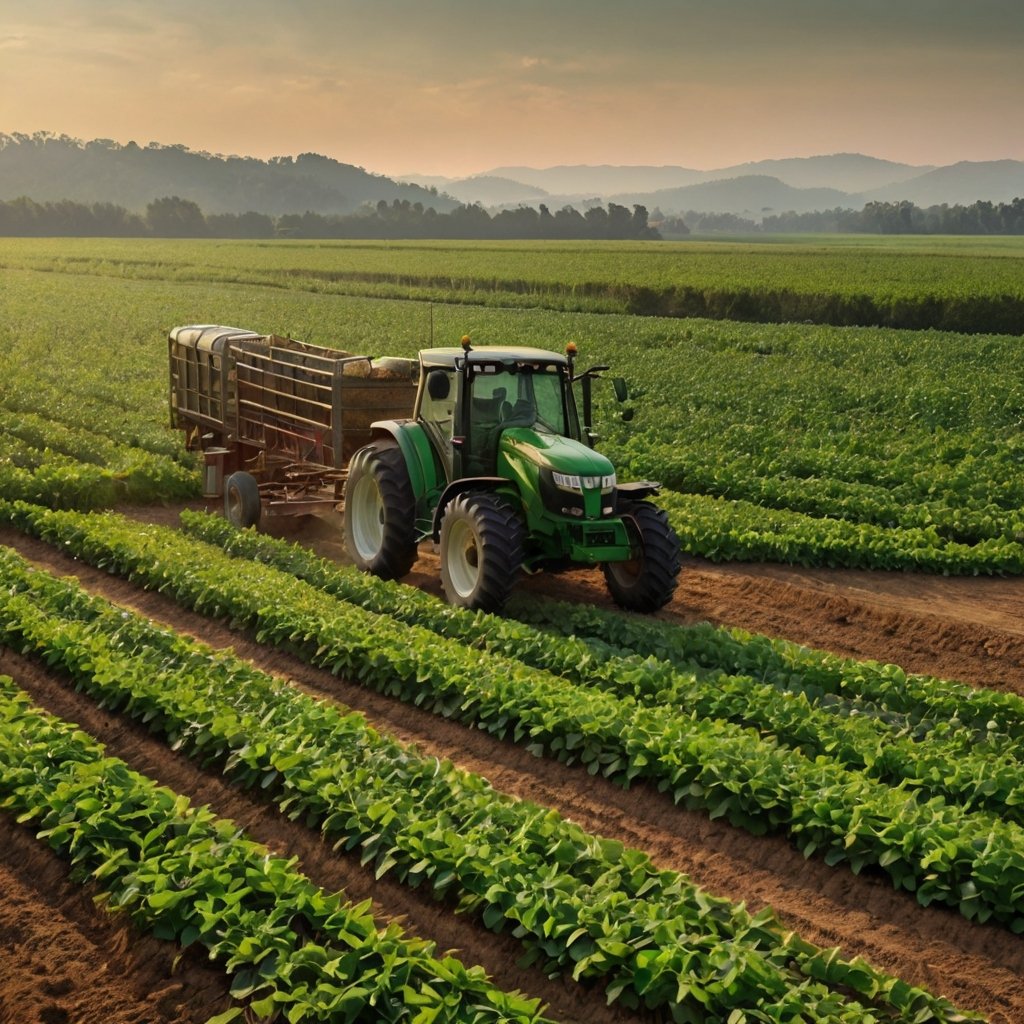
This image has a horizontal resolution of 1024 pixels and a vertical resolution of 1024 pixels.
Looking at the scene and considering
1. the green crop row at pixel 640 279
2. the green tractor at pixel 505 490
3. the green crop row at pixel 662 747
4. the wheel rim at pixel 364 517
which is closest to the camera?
the green crop row at pixel 662 747

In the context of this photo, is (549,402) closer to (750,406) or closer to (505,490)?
(505,490)

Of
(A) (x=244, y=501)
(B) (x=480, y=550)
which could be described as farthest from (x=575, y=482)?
(A) (x=244, y=501)

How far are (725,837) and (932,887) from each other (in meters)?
1.28

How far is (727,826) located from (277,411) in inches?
390

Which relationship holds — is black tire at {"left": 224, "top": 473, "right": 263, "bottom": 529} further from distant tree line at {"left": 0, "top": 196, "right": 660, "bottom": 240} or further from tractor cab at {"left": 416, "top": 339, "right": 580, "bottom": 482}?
distant tree line at {"left": 0, "top": 196, "right": 660, "bottom": 240}

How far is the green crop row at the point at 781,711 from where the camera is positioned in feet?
25.5

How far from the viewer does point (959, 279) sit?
4906cm

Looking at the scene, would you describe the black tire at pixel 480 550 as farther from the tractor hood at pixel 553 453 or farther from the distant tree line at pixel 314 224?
the distant tree line at pixel 314 224

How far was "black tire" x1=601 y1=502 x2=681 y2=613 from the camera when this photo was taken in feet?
38.4

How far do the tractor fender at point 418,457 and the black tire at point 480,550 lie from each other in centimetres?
80

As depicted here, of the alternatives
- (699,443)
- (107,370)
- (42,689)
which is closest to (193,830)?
(42,689)

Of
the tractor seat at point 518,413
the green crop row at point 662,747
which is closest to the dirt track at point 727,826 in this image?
the green crop row at point 662,747

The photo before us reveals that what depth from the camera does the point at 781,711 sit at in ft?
29.2

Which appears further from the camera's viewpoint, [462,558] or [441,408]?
[441,408]
